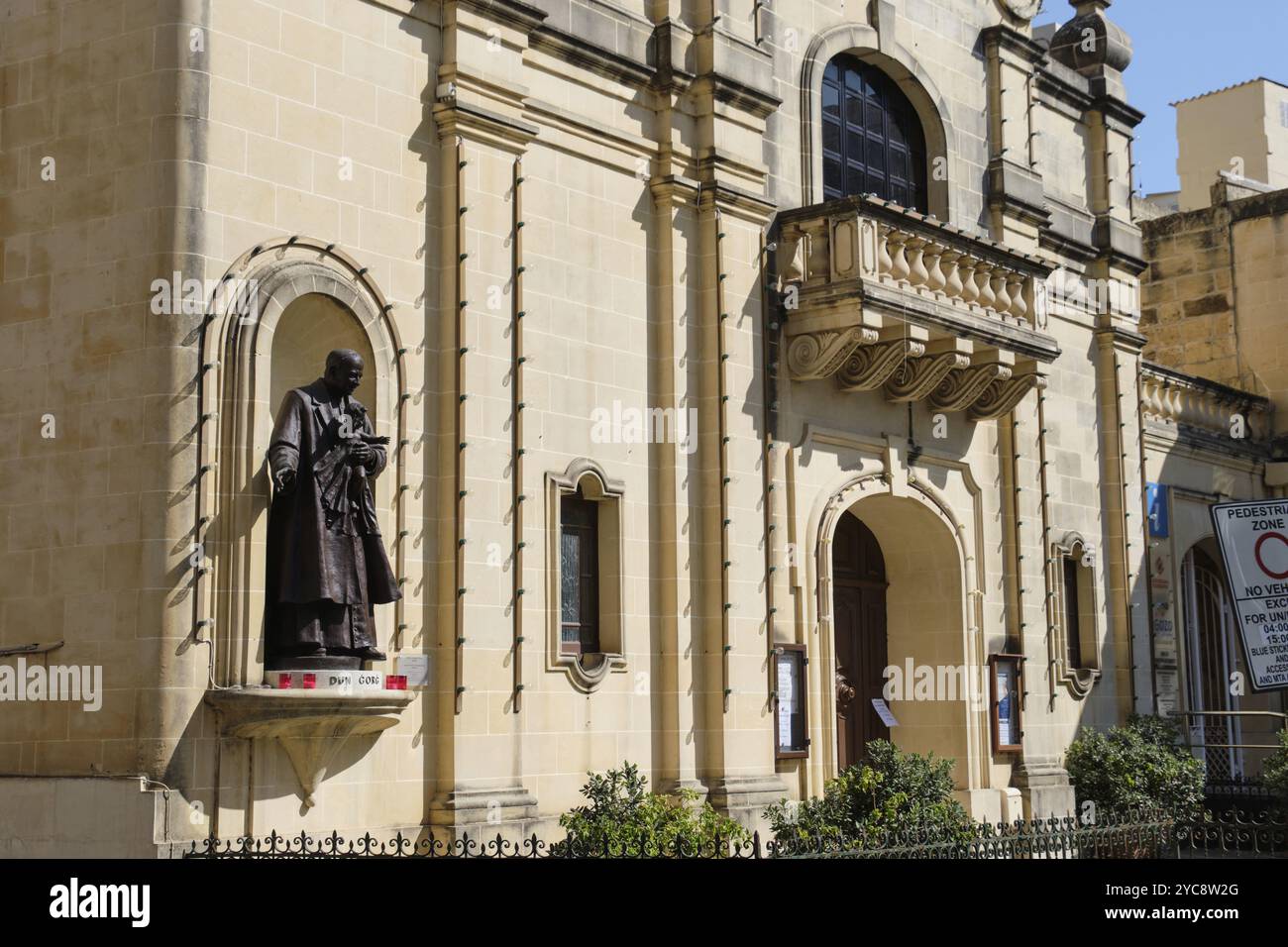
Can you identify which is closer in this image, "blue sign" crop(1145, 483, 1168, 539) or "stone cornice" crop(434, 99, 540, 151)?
"stone cornice" crop(434, 99, 540, 151)

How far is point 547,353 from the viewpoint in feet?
55.5

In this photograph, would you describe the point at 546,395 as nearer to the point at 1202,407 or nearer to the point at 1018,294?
the point at 1018,294

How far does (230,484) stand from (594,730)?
497 cm

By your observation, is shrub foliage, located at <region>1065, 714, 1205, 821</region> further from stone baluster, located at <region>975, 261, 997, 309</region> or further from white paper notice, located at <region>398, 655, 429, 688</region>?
white paper notice, located at <region>398, 655, 429, 688</region>

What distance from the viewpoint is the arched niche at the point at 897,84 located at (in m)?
20.8

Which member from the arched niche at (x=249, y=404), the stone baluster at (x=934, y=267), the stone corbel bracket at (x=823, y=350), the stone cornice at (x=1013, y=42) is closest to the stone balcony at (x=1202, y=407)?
the stone cornice at (x=1013, y=42)

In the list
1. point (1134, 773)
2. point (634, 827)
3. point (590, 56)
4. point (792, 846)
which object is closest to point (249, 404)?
point (634, 827)

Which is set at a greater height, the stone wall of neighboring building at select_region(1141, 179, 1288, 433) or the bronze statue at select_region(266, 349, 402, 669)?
the stone wall of neighboring building at select_region(1141, 179, 1288, 433)

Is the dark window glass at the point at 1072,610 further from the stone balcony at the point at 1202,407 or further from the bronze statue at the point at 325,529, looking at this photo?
the bronze statue at the point at 325,529

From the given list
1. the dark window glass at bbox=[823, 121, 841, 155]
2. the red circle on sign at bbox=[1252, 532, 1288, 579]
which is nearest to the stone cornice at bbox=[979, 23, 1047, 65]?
the dark window glass at bbox=[823, 121, 841, 155]

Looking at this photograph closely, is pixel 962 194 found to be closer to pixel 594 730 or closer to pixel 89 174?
pixel 594 730

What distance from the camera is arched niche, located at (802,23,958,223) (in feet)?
68.2

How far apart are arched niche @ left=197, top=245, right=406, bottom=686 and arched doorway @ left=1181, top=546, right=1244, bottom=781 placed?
728 inches

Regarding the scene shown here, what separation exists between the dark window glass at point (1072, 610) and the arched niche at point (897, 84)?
5.71 meters
